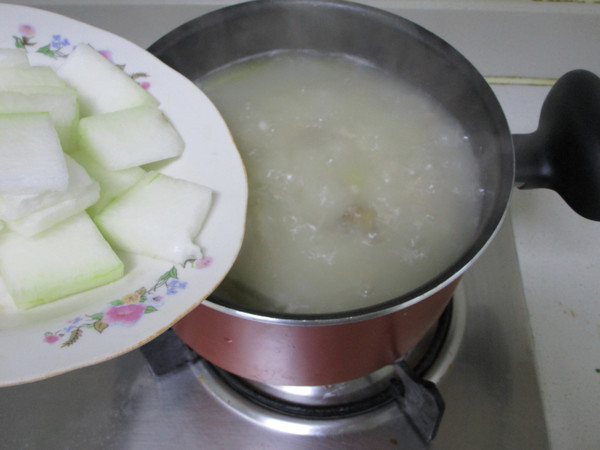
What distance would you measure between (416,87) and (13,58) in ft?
2.44

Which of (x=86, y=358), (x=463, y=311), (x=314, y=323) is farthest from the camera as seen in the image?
(x=463, y=311)

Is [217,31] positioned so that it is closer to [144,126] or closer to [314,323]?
[144,126]

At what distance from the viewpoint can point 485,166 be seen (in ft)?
2.98

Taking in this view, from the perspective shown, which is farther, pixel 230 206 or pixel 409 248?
pixel 409 248

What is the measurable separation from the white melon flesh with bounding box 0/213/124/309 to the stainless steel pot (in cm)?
14

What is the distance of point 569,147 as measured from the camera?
81 cm

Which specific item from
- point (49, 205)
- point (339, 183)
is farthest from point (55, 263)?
point (339, 183)

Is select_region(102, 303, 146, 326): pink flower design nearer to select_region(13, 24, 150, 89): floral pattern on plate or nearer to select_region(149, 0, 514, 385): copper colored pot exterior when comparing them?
select_region(149, 0, 514, 385): copper colored pot exterior

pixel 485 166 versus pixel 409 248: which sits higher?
pixel 485 166

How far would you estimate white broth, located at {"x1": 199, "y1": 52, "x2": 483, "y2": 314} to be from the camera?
85 centimetres

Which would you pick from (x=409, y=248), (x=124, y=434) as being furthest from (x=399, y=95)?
(x=124, y=434)

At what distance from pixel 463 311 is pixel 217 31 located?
0.75m

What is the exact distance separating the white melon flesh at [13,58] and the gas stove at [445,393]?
534 millimetres

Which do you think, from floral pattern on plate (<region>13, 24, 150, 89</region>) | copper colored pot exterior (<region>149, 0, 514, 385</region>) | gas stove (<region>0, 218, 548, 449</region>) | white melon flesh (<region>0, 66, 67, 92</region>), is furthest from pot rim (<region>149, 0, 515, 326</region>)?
gas stove (<region>0, 218, 548, 449</region>)
